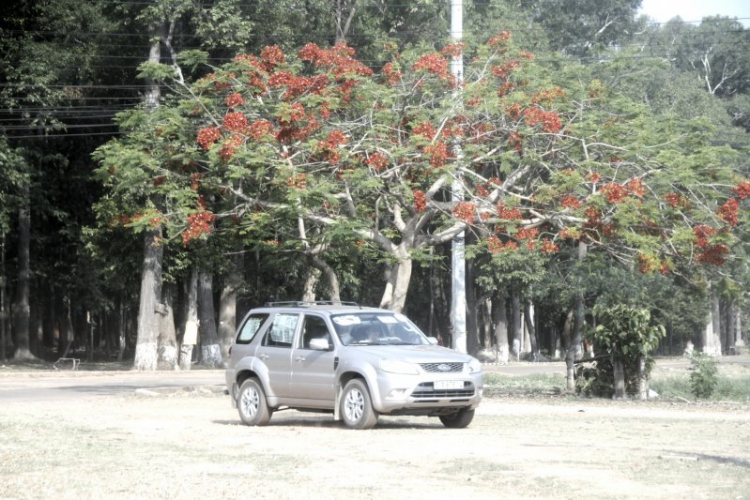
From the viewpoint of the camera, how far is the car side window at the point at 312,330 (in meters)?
18.0

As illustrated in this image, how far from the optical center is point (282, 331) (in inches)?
728

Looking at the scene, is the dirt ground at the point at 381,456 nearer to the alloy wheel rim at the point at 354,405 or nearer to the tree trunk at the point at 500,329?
the alloy wheel rim at the point at 354,405

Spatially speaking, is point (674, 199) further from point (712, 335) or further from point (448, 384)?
point (712, 335)

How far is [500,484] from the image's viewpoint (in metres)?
10.8

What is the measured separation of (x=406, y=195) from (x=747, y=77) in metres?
69.1

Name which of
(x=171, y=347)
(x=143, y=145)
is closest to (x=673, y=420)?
(x=143, y=145)

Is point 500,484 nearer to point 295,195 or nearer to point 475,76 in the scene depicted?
point 295,195

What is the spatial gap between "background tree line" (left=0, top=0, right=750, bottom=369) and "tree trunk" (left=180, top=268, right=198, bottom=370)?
10 cm

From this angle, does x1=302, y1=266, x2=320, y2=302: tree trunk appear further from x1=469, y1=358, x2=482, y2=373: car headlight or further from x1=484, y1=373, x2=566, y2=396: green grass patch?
x1=469, y1=358, x2=482, y2=373: car headlight

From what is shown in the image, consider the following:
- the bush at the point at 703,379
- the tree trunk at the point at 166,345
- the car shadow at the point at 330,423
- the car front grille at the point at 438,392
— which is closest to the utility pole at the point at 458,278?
the bush at the point at 703,379

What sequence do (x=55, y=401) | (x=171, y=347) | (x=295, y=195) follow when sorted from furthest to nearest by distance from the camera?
(x=171, y=347) → (x=55, y=401) → (x=295, y=195)

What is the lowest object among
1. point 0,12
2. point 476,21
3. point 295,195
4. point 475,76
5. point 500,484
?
point 500,484

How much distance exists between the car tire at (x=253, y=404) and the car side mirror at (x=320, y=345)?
121cm

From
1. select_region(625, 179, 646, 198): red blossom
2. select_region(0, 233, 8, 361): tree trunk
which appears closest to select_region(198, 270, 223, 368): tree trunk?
select_region(0, 233, 8, 361): tree trunk
